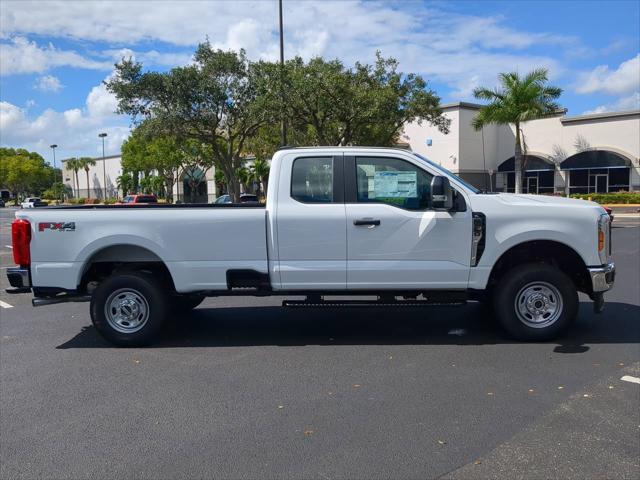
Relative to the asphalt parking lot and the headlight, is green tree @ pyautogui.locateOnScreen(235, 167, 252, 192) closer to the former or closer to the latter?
the asphalt parking lot

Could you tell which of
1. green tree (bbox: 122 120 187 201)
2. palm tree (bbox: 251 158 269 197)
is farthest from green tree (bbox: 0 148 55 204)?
palm tree (bbox: 251 158 269 197)

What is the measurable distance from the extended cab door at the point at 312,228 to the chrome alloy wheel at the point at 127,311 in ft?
5.31

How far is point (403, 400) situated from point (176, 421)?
1.81 meters

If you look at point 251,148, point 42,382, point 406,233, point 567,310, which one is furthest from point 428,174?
point 251,148

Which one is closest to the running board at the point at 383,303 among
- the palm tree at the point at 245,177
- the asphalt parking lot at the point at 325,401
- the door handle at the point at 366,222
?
the asphalt parking lot at the point at 325,401

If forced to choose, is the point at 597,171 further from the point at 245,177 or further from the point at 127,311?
the point at 127,311

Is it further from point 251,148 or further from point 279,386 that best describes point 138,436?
point 251,148

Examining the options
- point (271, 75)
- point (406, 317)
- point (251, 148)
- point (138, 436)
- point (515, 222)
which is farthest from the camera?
point (251, 148)

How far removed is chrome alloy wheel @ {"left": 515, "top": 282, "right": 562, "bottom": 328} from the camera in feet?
21.0

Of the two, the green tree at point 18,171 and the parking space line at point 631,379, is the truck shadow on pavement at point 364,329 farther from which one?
the green tree at point 18,171

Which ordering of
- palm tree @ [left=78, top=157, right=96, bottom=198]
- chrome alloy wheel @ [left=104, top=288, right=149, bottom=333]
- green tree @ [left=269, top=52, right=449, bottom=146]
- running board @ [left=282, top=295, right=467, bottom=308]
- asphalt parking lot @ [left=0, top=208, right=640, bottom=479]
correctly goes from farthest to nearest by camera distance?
palm tree @ [left=78, top=157, right=96, bottom=198], green tree @ [left=269, top=52, right=449, bottom=146], chrome alloy wheel @ [left=104, top=288, right=149, bottom=333], running board @ [left=282, top=295, right=467, bottom=308], asphalt parking lot @ [left=0, top=208, right=640, bottom=479]

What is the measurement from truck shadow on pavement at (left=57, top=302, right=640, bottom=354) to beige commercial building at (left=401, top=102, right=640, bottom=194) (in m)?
38.5

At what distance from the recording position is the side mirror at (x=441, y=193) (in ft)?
19.4

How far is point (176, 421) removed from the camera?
178 inches
